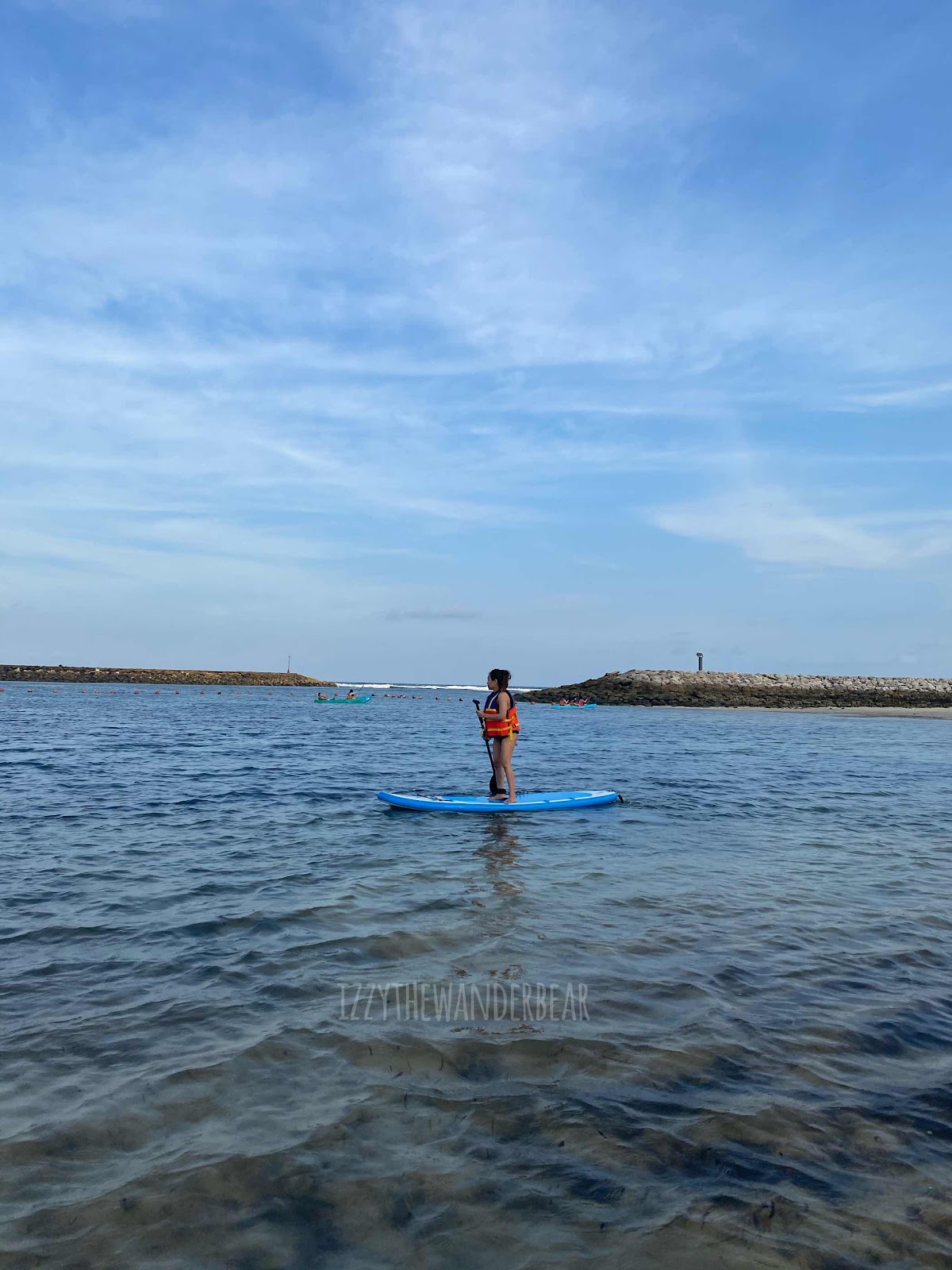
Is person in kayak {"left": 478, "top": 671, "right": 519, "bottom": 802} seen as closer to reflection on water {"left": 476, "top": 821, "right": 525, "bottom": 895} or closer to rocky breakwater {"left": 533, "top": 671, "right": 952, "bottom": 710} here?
reflection on water {"left": 476, "top": 821, "right": 525, "bottom": 895}

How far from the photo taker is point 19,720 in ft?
141

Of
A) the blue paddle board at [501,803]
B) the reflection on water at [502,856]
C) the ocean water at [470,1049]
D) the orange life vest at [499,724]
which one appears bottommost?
the reflection on water at [502,856]

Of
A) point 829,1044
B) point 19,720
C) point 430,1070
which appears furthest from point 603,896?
point 19,720

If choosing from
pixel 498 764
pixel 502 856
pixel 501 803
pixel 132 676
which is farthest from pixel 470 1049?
pixel 132 676

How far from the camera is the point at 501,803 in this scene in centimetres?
1584

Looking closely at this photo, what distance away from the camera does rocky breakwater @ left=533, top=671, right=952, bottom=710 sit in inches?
3100

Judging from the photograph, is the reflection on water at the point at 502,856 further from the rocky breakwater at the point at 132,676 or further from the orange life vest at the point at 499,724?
the rocky breakwater at the point at 132,676

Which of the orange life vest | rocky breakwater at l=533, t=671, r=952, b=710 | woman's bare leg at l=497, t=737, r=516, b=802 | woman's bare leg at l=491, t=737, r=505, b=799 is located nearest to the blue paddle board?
woman's bare leg at l=497, t=737, r=516, b=802

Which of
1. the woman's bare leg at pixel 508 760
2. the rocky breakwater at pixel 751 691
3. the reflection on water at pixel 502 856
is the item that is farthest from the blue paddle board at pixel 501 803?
the rocky breakwater at pixel 751 691

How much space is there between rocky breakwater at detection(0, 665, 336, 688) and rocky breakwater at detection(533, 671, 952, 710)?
2846 inches

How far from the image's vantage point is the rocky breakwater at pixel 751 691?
7875 cm

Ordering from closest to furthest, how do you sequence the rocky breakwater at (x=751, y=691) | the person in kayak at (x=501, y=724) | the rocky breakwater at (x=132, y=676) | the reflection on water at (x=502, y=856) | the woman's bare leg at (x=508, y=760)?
the reflection on water at (x=502, y=856) < the person in kayak at (x=501, y=724) < the woman's bare leg at (x=508, y=760) < the rocky breakwater at (x=751, y=691) < the rocky breakwater at (x=132, y=676)

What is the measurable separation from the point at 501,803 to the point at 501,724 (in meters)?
1.52

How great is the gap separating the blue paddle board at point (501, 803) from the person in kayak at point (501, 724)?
0.29 metres
